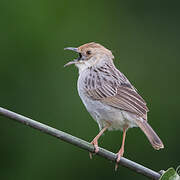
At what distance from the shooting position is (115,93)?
6.18 meters

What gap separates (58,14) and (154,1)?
1975 mm

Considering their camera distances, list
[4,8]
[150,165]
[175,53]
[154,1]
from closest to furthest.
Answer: [150,165] → [4,8] → [175,53] → [154,1]

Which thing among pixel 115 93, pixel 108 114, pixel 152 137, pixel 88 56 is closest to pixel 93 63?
pixel 88 56

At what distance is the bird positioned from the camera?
19.3ft

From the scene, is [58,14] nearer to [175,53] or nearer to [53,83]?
[53,83]

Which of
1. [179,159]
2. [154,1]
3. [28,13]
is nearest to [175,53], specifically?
[154,1]

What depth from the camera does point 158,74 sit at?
358 inches

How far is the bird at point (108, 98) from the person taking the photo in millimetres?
5871

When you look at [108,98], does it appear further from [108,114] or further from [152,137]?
[152,137]

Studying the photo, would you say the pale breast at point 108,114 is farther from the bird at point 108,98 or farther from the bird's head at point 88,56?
the bird's head at point 88,56

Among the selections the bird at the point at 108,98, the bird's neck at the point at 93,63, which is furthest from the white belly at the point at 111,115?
the bird's neck at the point at 93,63

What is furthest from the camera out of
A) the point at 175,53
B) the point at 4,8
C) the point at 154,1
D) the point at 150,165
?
the point at 154,1

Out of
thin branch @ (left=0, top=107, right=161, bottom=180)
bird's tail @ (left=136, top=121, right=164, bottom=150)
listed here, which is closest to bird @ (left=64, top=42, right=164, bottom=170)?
bird's tail @ (left=136, top=121, right=164, bottom=150)

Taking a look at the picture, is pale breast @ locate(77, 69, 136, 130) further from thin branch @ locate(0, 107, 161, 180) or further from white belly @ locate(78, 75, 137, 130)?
thin branch @ locate(0, 107, 161, 180)
